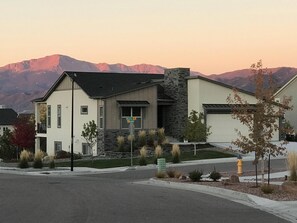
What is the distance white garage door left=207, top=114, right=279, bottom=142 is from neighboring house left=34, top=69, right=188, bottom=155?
262 cm

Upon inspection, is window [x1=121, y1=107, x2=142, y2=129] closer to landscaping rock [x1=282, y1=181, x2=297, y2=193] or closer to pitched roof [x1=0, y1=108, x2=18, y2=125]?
landscaping rock [x1=282, y1=181, x2=297, y2=193]

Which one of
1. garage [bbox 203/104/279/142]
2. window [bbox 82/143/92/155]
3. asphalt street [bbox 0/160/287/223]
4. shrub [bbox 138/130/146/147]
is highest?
garage [bbox 203/104/279/142]

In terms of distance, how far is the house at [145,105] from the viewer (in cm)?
4669

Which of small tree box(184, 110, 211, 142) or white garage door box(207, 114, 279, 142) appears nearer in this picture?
small tree box(184, 110, 211, 142)

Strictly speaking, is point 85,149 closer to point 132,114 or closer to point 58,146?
point 132,114

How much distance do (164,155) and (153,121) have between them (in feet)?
21.1

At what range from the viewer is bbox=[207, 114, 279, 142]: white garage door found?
4819 centimetres

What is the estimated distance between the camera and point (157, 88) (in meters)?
50.2

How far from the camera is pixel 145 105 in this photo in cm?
4750

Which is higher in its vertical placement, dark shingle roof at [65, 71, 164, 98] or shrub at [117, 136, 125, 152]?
dark shingle roof at [65, 71, 164, 98]

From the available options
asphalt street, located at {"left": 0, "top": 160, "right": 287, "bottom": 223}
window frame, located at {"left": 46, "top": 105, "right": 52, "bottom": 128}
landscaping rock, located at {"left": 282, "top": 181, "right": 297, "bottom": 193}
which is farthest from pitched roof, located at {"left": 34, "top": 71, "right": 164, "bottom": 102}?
landscaping rock, located at {"left": 282, "top": 181, "right": 297, "bottom": 193}

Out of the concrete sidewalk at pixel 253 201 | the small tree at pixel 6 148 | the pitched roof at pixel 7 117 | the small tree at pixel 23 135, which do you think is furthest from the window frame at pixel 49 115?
the pitched roof at pixel 7 117

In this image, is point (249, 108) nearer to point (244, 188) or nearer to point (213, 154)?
point (244, 188)

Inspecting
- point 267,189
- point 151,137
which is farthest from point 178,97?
point 267,189
